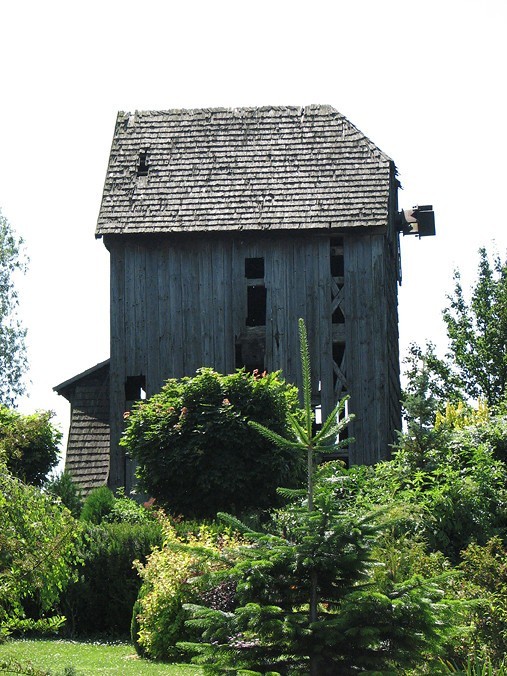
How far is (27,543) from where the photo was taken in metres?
10.6

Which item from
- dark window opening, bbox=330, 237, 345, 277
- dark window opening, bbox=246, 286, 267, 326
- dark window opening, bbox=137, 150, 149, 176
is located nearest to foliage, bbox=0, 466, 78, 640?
dark window opening, bbox=330, 237, 345, 277

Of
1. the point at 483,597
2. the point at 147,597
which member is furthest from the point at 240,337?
the point at 483,597

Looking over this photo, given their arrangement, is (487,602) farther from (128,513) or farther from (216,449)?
(128,513)

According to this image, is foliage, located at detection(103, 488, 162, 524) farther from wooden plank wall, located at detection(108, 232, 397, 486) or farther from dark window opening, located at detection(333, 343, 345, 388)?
dark window opening, located at detection(333, 343, 345, 388)

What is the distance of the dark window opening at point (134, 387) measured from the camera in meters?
29.8

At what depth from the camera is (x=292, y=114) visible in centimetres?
3186

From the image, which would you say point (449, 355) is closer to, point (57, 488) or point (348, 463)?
point (348, 463)

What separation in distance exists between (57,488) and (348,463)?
6.71 meters

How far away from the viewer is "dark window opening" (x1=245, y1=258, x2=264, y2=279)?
30.9m

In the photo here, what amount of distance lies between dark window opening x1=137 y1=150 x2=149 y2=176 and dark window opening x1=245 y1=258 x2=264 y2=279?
333cm

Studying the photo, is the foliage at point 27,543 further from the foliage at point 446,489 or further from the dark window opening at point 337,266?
the dark window opening at point 337,266

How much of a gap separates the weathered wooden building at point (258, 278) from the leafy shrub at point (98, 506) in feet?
9.99

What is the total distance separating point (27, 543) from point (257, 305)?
2127 cm

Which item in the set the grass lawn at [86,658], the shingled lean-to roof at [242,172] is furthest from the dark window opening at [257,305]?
the grass lawn at [86,658]
